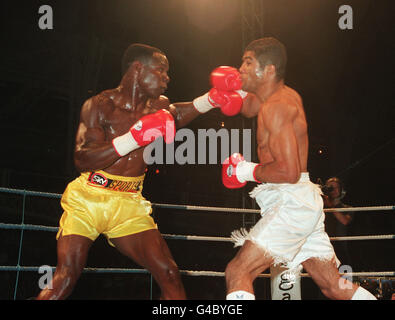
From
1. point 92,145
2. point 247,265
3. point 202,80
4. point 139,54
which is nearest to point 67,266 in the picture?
point 92,145

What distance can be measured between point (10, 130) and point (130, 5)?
288 inches

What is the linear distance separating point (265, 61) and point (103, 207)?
1.25 metres

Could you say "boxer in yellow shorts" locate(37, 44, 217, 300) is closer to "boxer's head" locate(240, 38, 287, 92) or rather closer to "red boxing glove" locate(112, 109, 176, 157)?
"red boxing glove" locate(112, 109, 176, 157)

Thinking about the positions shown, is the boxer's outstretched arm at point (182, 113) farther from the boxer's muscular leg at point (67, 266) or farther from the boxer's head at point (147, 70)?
the boxer's muscular leg at point (67, 266)

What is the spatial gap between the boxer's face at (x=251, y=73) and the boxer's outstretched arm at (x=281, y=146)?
0.29 meters

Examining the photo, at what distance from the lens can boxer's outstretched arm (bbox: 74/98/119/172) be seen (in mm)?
2291

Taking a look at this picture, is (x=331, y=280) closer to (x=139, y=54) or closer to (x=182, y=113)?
(x=182, y=113)

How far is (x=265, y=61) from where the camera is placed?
230cm

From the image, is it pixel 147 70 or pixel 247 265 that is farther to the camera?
pixel 147 70

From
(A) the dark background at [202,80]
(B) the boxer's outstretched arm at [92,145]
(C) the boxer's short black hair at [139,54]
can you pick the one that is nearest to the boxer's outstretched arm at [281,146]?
(B) the boxer's outstretched arm at [92,145]

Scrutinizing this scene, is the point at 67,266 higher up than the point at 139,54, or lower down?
lower down

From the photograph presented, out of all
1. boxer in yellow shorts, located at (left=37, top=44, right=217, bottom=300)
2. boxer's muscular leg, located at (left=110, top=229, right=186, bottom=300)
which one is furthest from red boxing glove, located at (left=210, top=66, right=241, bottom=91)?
boxer's muscular leg, located at (left=110, top=229, right=186, bottom=300)

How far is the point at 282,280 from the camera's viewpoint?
3266 millimetres
